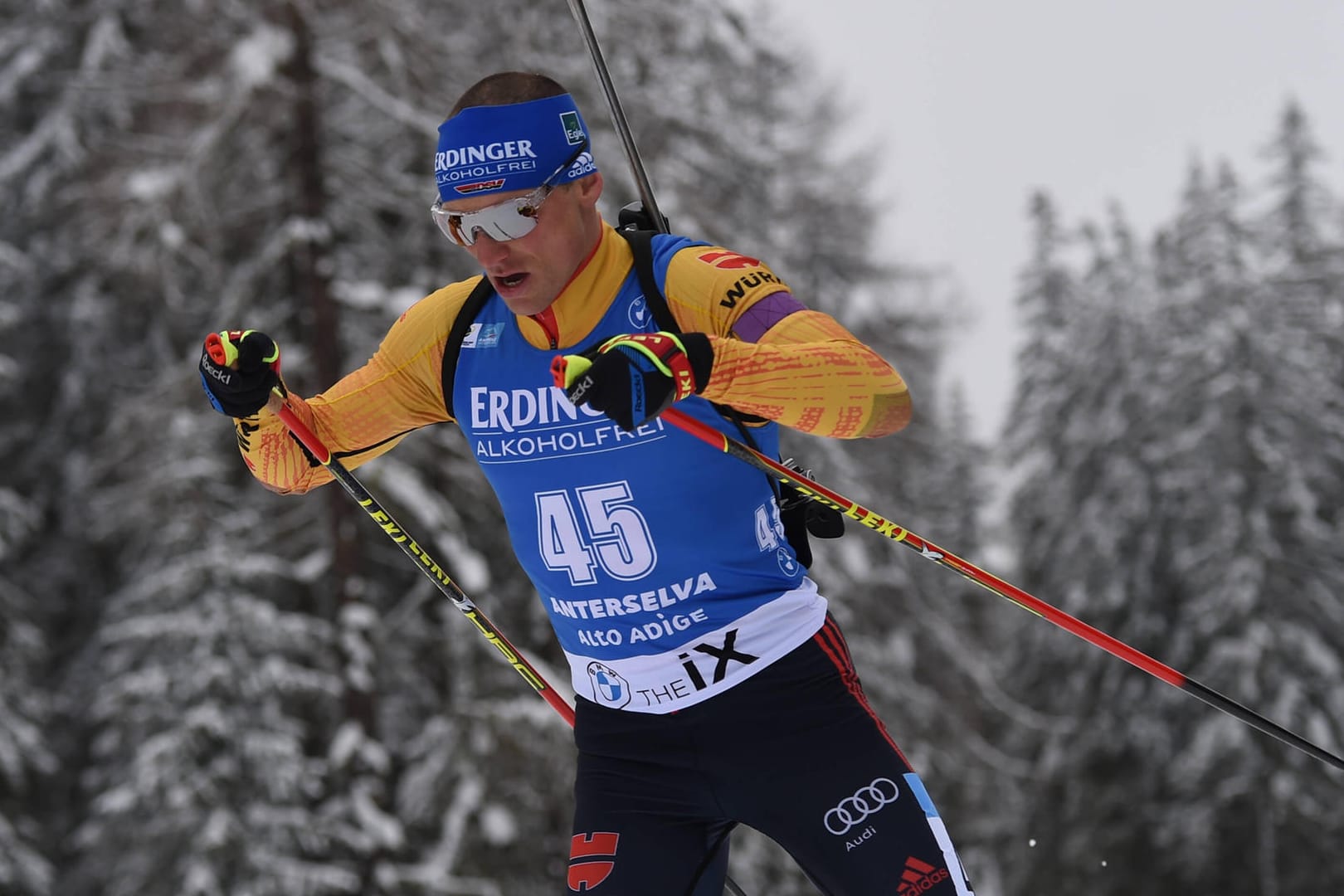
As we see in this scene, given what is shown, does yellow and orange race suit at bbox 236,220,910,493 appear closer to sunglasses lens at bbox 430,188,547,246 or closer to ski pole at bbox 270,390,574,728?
ski pole at bbox 270,390,574,728

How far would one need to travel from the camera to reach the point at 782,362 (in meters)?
→ 2.71

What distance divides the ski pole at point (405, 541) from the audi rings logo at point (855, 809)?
0.84 m

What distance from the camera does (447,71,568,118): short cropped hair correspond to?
318 cm

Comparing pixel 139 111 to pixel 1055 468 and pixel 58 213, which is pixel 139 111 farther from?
pixel 1055 468

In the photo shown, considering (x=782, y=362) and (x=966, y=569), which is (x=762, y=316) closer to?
(x=782, y=362)

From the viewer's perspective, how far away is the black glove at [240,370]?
10.3 ft

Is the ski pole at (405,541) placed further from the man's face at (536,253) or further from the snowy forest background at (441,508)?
the snowy forest background at (441,508)

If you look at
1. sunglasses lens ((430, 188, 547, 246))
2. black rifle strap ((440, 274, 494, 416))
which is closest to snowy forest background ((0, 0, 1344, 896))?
black rifle strap ((440, 274, 494, 416))

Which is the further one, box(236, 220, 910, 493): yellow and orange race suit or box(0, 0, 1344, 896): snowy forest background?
box(0, 0, 1344, 896): snowy forest background

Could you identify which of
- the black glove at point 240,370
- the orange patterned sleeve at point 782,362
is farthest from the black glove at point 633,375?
the black glove at point 240,370

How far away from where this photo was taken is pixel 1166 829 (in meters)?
21.0

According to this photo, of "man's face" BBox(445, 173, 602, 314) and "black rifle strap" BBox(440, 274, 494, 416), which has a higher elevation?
"man's face" BBox(445, 173, 602, 314)

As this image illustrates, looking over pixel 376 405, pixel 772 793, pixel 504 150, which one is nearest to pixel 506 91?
pixel 504 150

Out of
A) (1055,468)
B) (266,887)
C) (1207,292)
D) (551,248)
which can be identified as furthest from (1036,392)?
(551,248)
